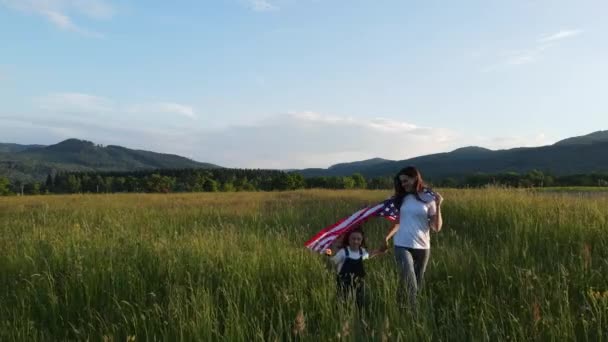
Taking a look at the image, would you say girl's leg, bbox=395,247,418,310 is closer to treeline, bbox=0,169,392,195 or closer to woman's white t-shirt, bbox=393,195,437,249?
woman's white t-shirt, bbox=393,195,437,249

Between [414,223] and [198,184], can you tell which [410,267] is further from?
[198,184]

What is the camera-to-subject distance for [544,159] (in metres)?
176

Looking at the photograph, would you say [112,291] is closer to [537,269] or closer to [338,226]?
[338,226]

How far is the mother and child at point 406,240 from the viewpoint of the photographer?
4973 millimetres

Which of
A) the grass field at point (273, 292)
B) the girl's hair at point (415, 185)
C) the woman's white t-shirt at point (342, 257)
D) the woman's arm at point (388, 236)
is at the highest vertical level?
the girl's hair at point (415, 185)

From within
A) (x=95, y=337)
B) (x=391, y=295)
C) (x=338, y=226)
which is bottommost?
(x=95, y=337)

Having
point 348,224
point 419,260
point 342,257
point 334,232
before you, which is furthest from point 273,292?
point 419,260

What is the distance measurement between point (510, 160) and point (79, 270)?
690 ft

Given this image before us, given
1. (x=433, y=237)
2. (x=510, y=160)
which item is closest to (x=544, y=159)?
(x=510, y=160)

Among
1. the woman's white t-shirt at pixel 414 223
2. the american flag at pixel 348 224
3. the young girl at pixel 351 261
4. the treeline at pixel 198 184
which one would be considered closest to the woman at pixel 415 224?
the woman's white t-shirt at pixel 414 223

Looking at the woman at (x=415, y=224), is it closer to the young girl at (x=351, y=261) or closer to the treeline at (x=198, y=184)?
the young girl at (x=351, y=261)

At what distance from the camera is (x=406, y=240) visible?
5.29 meters

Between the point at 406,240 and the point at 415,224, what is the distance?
22 centimetres

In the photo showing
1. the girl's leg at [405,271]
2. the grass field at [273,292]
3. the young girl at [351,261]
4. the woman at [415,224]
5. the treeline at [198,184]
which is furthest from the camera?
the treeline at [198,184]
